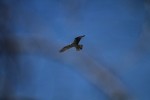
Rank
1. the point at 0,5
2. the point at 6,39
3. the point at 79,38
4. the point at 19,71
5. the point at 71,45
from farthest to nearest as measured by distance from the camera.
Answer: the point at 71,45 → the point at 79,38 → the point at 0,5 → the point at 6,39 → the point at 19,71

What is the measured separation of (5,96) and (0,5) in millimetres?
891

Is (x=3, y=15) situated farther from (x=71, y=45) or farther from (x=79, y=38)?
(x=71, y=45)

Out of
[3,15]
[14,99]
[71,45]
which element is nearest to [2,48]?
[3,15]

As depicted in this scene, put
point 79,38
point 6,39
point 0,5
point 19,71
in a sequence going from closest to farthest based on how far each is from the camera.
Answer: point 19,71
point 6,39
point 0,5
point 79,38

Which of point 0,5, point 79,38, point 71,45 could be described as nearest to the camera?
point 0,5

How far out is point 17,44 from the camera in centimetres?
261

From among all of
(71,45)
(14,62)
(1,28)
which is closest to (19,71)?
(14,62)

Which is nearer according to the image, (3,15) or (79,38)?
(3,15)

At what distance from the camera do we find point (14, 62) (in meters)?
2.59

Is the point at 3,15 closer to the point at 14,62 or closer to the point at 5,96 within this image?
the point at 14,62

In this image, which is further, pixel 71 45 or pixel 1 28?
pixel 71 45

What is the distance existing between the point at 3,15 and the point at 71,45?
7.54 feet

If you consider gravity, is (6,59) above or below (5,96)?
above

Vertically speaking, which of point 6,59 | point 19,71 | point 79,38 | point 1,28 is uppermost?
point 79,38
